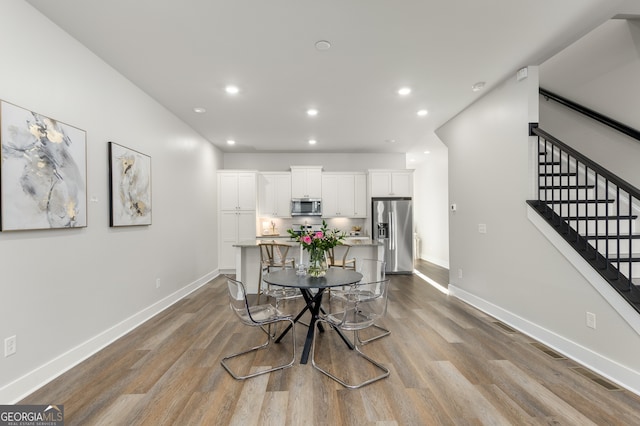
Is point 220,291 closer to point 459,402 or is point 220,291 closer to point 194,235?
point 194,235

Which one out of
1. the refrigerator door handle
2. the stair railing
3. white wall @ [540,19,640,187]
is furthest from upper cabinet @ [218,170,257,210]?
white wall @ [540,19,640,187]

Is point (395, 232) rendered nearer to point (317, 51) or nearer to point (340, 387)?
point (317, 51)

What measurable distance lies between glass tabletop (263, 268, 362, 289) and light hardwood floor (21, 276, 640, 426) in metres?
0.69

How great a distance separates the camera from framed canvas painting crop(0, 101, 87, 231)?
2.00m

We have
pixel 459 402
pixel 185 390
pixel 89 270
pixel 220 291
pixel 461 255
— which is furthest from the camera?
pixel 220 291

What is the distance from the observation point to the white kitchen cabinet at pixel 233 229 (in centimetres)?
650

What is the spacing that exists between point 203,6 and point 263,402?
9.54ft

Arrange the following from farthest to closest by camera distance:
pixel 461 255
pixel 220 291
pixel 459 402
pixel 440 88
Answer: pixel 220 291, pixel 461 255, pixel 440 88, pixel 459 402

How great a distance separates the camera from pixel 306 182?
22.3 feet

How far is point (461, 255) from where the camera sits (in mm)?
4496

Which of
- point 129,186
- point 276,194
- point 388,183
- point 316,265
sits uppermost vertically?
point 388,183

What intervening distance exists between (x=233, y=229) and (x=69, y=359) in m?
4.14

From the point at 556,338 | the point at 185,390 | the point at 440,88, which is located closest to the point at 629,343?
the point at 556,338

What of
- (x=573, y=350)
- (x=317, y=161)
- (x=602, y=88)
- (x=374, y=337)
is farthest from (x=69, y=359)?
(x=602, y=88)
